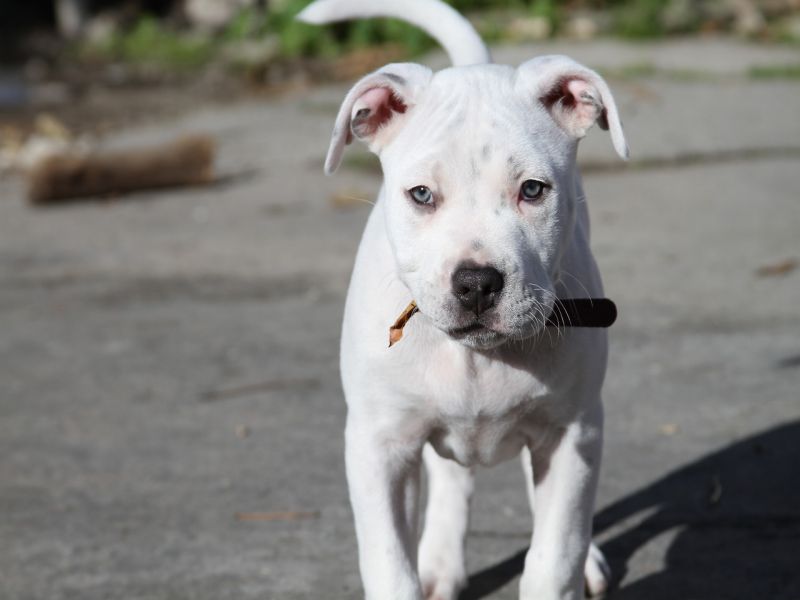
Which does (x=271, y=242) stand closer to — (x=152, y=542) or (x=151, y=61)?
(x=152, y=542)

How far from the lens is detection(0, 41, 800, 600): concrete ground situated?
159 inches

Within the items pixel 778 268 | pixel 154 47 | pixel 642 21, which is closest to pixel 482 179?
pixel 778 268

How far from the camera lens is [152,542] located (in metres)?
4.19

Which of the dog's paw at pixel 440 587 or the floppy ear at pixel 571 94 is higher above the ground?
the floppy ear at pixel 571 94

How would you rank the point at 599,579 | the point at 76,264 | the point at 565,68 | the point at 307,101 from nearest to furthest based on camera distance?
the point at 565,68 → the point at 599,579 → the point at 76,264 → the point at 307,101

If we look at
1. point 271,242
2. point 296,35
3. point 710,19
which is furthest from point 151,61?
point 271,242

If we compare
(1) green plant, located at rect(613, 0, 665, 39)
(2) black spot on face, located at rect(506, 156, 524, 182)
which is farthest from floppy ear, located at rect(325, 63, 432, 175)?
(1) green plant, located at rect(613, 0, 665, 39)

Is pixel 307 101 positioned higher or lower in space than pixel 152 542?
lower

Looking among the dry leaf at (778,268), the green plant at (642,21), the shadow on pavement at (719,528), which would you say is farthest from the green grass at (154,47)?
the shadow on pavement at (719,528)

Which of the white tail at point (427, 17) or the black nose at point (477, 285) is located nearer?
the black nose at point (477, 285)

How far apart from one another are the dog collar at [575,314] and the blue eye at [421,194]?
0.27 metres

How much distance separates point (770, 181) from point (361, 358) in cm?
550

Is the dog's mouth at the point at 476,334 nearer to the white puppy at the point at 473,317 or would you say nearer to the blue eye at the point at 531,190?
the white puppy at the point at 473,317

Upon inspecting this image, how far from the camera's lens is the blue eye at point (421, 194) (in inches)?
121
